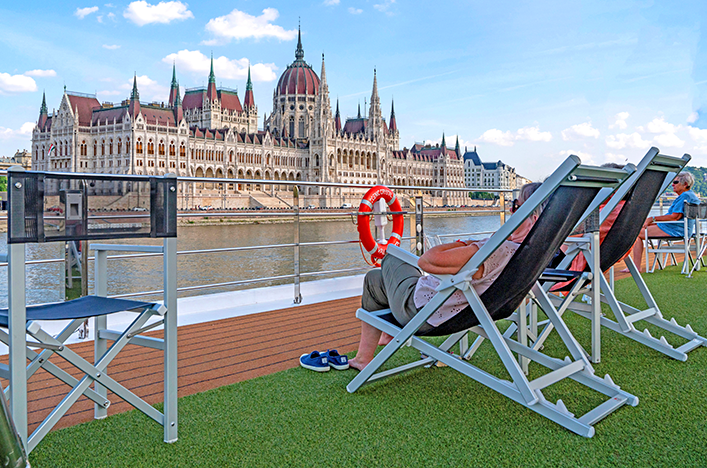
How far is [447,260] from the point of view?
5.48 ft

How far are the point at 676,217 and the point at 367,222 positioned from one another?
280 cm

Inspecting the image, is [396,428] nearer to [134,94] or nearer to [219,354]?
[219,354]

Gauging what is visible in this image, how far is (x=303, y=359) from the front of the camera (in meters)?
2.28

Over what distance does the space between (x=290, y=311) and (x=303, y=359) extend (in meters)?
1.19

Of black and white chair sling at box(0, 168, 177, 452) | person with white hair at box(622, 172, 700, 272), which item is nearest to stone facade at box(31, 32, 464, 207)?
person with white hair at box(622, 172, 700, 272)

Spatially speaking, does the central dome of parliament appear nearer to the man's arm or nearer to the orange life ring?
the orange life ring

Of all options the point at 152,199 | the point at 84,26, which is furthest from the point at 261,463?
the point at 84,26

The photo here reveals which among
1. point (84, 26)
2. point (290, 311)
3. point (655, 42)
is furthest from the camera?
point (84, 26)

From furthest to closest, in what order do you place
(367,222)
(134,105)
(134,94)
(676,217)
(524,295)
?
(134,94) < (134,105) < (676,217) < (367,222) < (524,295)

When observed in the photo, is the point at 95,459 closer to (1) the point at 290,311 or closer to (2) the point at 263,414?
(2) the point at 263,414

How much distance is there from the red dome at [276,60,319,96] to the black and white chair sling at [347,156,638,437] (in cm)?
7744

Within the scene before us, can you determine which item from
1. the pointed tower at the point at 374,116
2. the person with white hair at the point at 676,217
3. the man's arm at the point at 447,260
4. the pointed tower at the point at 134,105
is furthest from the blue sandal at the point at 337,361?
the pointed tower at the point at 374,116

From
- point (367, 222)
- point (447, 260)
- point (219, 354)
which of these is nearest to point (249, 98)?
point (367, 222)

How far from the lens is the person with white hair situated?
4449 millimetres
